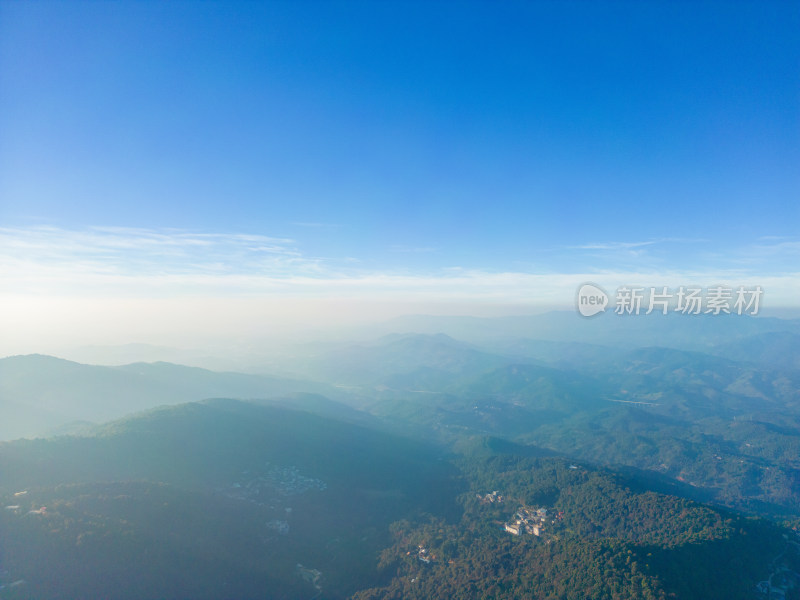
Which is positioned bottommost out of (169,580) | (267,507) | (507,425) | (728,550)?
(507,425)

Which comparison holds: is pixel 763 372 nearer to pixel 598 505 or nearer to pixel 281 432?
pixel 598 505

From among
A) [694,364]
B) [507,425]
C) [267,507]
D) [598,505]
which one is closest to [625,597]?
[598,505]

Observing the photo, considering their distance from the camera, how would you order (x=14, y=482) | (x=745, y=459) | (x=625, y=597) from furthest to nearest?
(x=745, y=459) → (x=14, y=482) → (x=625, y=597)

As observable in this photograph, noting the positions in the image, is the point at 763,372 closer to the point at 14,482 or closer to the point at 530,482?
the point at 530,482

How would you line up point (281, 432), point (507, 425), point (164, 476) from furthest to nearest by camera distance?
point (507, 425) < point (281, 432) < point (164, 476)

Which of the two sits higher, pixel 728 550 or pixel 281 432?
pixel 728 550

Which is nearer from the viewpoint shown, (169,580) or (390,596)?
(169,580)

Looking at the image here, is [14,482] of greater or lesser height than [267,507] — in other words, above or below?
above

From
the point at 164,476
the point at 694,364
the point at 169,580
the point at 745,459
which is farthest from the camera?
the point at 694,364

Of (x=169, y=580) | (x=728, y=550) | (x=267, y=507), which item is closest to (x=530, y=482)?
(x=728, y=550)
